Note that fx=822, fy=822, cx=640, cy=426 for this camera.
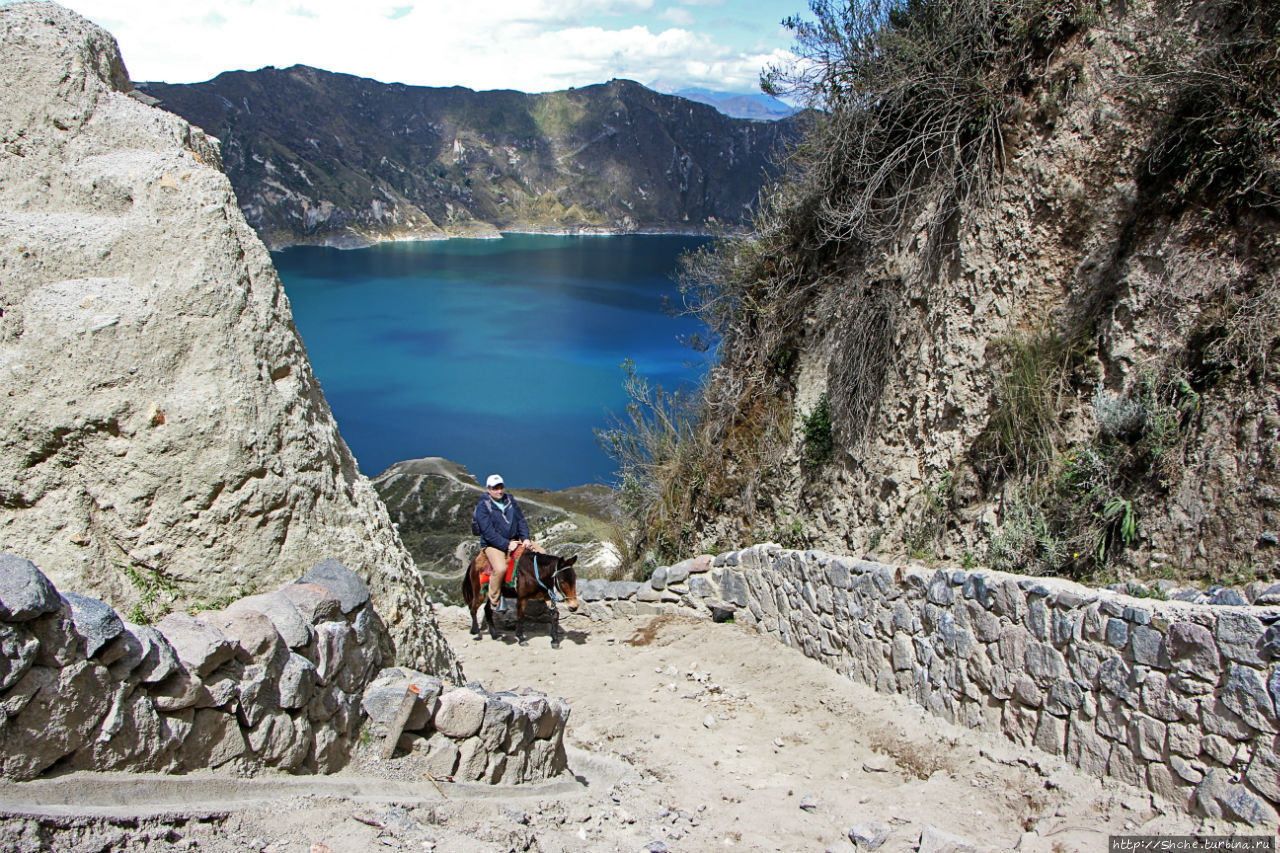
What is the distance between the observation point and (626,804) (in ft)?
15.4

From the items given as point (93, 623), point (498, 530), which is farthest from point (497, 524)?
point (93, 623)

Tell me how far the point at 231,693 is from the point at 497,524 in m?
5.71

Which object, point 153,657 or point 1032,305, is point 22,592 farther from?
point 1032,305

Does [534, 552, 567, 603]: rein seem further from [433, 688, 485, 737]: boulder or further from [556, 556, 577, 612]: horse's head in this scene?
[433, 688, 485, 737]: boulder

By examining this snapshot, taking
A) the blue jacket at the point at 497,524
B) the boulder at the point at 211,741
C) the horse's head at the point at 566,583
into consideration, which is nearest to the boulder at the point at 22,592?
the boulder at the point at 211,741

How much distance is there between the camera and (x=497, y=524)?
8.71m

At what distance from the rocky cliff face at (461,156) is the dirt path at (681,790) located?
78.3 meters

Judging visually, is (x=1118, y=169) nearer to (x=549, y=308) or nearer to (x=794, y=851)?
(x=794, y=851)

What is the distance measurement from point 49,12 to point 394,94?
140481 mm

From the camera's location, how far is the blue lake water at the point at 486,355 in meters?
35.0

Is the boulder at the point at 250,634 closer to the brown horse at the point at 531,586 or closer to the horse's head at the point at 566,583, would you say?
the brown horse at the point at 531,586

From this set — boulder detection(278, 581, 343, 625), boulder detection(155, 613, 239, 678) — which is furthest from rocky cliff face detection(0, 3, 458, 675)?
boulder detection(155, 613, 239, 678)

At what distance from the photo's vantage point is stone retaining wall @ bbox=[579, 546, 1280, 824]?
3.90 meters

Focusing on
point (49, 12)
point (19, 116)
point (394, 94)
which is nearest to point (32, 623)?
point (19, 116)
